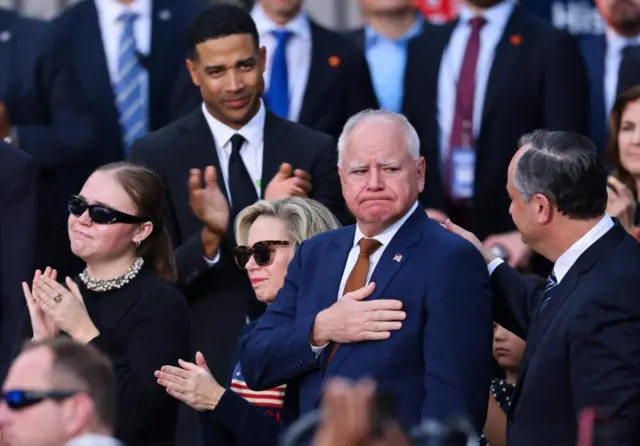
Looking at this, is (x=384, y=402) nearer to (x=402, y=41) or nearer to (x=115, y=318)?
(x=115, y=318)

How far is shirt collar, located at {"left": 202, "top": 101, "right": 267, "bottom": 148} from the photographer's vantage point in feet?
25.2

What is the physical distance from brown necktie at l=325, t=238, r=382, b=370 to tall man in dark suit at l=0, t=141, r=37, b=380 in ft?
6.04

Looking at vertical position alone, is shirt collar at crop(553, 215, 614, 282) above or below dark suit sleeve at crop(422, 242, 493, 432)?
above

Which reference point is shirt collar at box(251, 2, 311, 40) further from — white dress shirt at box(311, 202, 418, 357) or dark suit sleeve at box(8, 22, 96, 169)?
white dress shirt at box(311, 202, 418, 357)

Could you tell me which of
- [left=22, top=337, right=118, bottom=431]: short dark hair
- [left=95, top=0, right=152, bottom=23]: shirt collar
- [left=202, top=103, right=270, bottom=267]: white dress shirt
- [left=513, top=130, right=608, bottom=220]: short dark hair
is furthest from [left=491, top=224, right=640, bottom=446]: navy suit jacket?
[left=95, top=0, right=152, bottom=23]: shirt collar

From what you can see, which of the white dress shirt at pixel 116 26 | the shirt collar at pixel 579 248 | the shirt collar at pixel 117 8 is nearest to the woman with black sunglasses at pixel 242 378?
the shirt collar at pixel 579 248

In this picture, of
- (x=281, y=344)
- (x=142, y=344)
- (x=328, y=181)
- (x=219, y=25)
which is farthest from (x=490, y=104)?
(x=281, y=344)

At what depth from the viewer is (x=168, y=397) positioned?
21.6 ft

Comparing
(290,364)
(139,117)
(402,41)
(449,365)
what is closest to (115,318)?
(290,364)

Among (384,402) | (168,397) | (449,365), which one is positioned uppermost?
(384,402)

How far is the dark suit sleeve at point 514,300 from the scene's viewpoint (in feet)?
20.3

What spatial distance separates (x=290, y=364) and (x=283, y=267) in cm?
78

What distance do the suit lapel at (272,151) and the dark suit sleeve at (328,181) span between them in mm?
153

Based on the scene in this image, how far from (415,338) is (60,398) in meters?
1.35
